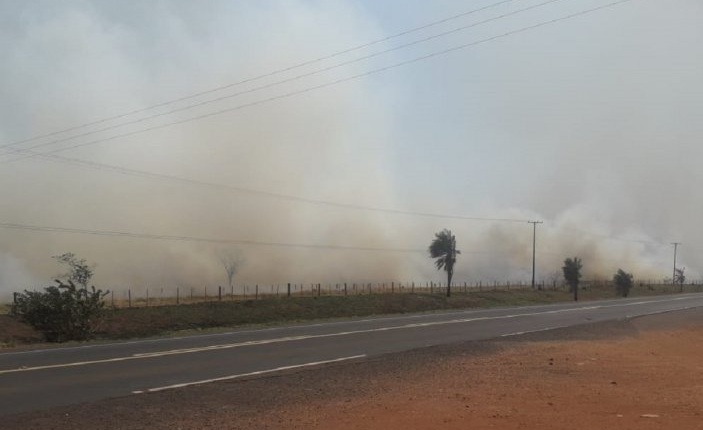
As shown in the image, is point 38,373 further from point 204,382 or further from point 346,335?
point 346,335

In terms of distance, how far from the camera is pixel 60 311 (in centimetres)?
2555

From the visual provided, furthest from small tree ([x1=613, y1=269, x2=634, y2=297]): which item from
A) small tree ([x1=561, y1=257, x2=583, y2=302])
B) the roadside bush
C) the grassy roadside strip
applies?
the roadside bush

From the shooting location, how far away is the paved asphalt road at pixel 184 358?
11.0 meters

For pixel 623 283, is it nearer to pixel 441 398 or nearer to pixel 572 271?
pixel 572 271

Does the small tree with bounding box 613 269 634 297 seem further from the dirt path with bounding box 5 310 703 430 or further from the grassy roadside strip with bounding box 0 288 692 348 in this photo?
the dirt path with bounding box 5 310 703 430

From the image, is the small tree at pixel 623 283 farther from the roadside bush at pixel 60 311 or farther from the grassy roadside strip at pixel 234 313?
the roadside bush at pixel 60 311

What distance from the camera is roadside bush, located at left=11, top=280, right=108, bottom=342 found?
2548 centimetres

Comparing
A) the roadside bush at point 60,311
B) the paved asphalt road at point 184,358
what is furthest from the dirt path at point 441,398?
the roadside bush at point 60,311

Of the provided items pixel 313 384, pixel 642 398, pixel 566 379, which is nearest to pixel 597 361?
pixel 566 379

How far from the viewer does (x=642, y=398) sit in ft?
31.2

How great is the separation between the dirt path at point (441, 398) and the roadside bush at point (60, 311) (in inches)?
597

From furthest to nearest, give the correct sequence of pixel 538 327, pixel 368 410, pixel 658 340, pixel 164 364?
pixel 538 327 < pixel 658 340 < pixel 164 364 < pixel 368 410

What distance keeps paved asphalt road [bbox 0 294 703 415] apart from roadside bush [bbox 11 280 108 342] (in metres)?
6.21

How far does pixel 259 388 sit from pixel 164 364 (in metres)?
4.13
